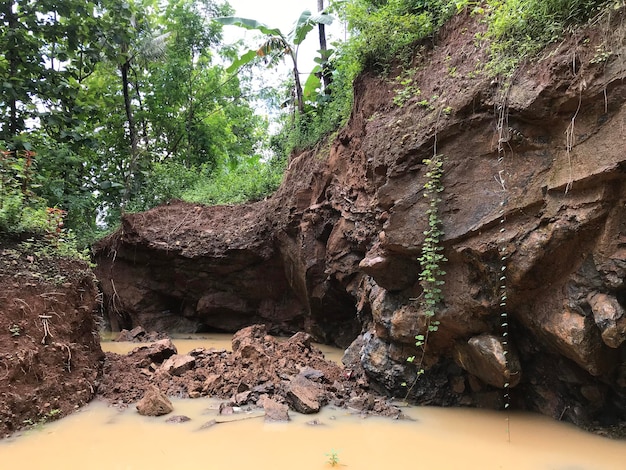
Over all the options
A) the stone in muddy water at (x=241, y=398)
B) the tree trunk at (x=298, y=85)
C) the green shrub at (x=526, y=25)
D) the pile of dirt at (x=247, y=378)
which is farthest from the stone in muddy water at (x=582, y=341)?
the tree trunk at (x=298, y=85)

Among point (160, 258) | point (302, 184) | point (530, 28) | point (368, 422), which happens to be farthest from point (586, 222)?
point (160, 258)

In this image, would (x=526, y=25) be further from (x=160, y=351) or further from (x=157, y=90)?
(x=157, y=90)

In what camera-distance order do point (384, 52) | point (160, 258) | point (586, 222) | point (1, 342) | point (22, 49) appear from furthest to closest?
1. point (160, 258)
2. point (22, 49)
3. point (384, 52)
4. point (1, 342)
5. point (586, 222)

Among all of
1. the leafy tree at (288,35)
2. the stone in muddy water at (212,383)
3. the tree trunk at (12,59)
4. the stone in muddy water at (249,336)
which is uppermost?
the leafy tree at (288,35)

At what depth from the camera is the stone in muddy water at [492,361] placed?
4.55 m

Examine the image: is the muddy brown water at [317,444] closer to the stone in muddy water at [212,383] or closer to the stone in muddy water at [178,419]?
the stone in muddy water at [178,419]

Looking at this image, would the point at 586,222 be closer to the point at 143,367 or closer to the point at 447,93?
the point at 447,93

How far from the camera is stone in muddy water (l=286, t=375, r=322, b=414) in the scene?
16.2ft

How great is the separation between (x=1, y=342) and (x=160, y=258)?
7459 millimetres

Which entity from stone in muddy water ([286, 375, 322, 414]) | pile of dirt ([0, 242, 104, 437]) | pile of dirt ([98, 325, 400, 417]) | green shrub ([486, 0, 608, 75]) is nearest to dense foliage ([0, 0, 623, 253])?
green shrub ([486, 0, 608, 75])

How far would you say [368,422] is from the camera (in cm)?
471

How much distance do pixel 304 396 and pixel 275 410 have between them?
412 mm

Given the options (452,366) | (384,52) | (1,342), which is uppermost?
(384,52)

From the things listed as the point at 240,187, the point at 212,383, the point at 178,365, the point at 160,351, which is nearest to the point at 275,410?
the point at 212,383
